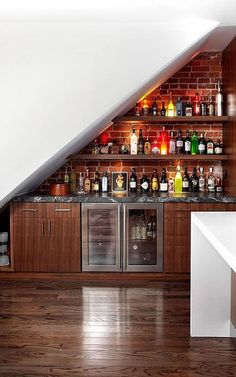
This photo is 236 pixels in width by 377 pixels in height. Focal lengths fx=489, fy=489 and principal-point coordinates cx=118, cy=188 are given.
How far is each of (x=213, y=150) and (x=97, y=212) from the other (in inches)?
58.4

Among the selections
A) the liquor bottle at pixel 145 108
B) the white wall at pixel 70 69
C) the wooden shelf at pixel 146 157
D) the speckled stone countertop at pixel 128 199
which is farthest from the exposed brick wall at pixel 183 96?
the white wall at pixel 70 69

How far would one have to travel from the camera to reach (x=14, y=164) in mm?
4238

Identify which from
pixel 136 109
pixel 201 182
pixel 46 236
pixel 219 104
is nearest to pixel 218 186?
pixel 201 182

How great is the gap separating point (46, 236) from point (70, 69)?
1.62m

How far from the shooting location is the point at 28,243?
15.5 feet

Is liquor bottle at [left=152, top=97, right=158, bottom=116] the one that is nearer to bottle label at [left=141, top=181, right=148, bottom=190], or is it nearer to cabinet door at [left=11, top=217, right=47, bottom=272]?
bottle label at [left=141, top=181, right=148, bottom=190]

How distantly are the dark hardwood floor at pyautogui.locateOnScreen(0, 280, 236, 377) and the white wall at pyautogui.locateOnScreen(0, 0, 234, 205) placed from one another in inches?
49.3

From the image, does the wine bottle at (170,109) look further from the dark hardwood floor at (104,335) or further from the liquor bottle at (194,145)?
the dark hardwood floor at (104,335)

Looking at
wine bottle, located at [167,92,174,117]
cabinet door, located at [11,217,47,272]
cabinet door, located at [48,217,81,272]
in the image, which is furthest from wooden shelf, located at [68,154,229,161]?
cabinet door, located at [11,217,47,272]

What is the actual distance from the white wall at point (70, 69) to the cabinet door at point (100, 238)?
82 centimetres

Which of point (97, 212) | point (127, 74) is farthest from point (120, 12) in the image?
point (97, 212)

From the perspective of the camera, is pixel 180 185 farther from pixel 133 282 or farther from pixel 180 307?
pixel 180 307

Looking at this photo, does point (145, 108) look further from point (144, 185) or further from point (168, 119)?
point (144, 185)

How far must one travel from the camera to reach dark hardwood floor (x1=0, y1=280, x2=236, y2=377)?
9.09 feet
